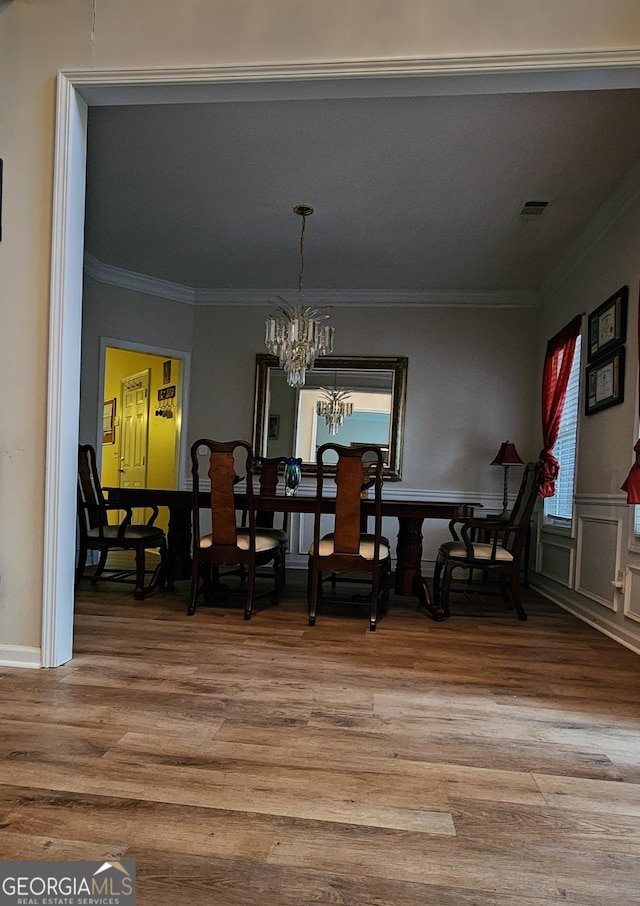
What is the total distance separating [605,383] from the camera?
3.74m

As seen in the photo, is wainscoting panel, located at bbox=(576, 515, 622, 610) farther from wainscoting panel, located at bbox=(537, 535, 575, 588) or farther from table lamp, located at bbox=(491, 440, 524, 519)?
table lamp, located at bbox=(491, 440, 524, 519)

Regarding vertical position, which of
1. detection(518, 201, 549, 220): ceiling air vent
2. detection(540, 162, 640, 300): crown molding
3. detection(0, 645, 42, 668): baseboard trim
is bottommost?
detection(0, 645, 42, 668): baseboard trim

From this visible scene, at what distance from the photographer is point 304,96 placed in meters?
2.35

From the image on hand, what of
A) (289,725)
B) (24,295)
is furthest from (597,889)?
(24,295)

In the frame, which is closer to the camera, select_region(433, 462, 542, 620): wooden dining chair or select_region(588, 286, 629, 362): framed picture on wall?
select_region(588, 286, 629, 362): framed picture on wall

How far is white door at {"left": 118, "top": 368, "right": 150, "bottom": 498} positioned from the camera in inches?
272

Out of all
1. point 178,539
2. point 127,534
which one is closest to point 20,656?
point 127,534

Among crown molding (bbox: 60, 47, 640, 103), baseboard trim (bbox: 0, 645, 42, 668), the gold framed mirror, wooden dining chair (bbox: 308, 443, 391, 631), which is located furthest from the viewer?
the gold framed mirror

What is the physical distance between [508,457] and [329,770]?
407cm

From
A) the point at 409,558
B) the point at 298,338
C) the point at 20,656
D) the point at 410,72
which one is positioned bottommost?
the point at 20,656

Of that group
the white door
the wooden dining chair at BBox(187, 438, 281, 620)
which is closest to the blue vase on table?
the wooden dining chair at BBox(187, 438, 281, 620)

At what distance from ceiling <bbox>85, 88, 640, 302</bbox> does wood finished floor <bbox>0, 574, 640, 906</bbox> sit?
267cm

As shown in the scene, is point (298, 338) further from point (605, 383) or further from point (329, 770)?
point (329, 770)

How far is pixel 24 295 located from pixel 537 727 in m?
2.64
